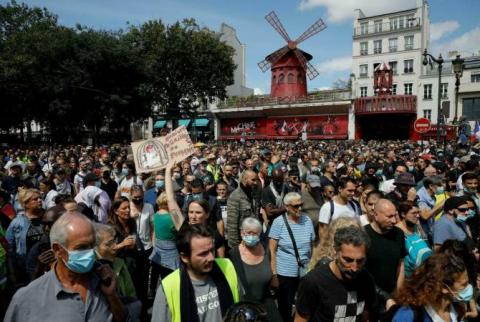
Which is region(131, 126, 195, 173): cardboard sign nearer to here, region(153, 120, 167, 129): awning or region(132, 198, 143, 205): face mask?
region(132, 198, 143, 205): face mask

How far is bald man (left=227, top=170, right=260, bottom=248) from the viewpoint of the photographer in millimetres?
5055

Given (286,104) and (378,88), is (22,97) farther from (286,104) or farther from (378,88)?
(378,88)

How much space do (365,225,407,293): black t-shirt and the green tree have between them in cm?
3445

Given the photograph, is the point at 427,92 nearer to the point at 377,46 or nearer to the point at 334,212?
the point at 377,46

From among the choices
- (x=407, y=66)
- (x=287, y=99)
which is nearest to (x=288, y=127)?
(x=287, y=99)

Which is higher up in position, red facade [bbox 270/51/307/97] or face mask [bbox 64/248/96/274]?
red facade [bbox 270/51/307/97]

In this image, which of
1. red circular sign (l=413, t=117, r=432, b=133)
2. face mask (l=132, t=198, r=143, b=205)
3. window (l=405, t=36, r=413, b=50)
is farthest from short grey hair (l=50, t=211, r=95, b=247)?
window (l=405, t=36, r=413, b=50)

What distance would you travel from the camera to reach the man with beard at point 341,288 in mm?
2604

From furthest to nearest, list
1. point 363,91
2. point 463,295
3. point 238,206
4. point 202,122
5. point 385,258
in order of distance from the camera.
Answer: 1. point 202,122
2. point 363,91
3. point 238,206
4. point 385,258
5. point 463,295

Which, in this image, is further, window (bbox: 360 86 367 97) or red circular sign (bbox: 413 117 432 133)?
window (bbox: 360 86 367 97)

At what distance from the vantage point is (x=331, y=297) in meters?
2.62

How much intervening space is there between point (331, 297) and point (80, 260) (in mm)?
1664

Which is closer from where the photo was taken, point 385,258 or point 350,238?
point 350,238

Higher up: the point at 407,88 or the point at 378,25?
the point at 378,25
